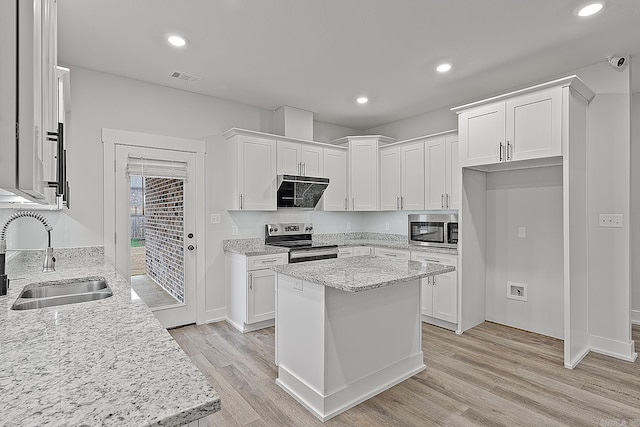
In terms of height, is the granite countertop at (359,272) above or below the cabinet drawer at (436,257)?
above

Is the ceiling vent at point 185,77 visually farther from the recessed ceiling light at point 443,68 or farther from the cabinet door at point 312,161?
the recessed ceiling light at point 443,68

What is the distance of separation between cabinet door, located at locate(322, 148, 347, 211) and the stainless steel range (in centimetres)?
45

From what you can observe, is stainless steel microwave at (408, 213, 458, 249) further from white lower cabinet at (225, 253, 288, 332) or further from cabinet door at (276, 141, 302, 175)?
white lower cabinet at (225, 253, 288, 332)

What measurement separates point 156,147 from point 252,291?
1.86 metres

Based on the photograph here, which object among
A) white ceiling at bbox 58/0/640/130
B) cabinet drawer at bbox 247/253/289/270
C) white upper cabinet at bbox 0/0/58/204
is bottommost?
cabinet drawer at bbox 247/253/289/270

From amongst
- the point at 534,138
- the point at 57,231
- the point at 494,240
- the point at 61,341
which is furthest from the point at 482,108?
the point at 57,231

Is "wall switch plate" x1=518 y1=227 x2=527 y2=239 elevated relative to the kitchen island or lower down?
Result: elevated

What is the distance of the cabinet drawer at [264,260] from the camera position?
376 centimetres

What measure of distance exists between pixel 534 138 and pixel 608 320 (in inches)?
71.6

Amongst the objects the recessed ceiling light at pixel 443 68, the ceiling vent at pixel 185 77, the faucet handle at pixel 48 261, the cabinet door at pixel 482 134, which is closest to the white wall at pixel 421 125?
the cabinet door at pixel 482 134

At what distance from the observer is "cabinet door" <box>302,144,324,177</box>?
455 centimetres

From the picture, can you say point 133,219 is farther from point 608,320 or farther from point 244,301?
point 608,320

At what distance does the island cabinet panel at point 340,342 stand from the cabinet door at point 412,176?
1886 millimetres

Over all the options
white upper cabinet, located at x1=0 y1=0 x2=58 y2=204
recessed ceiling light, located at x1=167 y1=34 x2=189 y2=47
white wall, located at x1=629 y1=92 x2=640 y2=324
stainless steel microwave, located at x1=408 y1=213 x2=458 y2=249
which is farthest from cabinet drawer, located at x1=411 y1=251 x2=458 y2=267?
white upper cabinet, located at x1=0 y1=0 x2=58 y2=204
